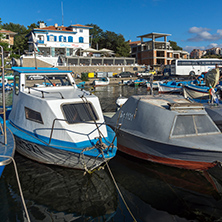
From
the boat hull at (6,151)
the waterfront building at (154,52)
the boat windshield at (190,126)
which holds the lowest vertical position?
the boat hull at (6,151)

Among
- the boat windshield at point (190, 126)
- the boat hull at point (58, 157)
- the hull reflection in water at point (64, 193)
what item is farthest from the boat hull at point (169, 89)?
the boat hull at point (58, 157)

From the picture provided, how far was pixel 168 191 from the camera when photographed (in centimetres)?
781

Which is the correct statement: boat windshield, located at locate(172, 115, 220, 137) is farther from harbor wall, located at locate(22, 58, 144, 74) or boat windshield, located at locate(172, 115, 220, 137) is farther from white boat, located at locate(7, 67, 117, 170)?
harbor wall, located at locate(22, 58, 144, 74)

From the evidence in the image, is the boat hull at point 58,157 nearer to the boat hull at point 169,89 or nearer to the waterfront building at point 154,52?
the boat hull at point 169,89

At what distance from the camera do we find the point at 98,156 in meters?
7.89

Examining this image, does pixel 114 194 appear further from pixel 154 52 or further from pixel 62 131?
pixel 154 52

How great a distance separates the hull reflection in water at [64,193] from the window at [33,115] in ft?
6.22

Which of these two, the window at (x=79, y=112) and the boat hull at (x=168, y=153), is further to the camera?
the window at (x=79, y=112)

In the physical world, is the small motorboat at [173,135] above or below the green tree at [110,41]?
below

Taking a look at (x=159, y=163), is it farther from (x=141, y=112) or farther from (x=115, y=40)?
(x=115, y=40)

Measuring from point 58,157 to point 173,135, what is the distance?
4316 mm

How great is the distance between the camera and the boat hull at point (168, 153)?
26.7 ft

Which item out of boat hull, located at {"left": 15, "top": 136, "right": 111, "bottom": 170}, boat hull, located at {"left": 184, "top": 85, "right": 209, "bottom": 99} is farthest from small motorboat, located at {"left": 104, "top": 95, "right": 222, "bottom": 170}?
boat hull, located at {"left": 184, "top": 85, "right": 209, "bottom": 99}

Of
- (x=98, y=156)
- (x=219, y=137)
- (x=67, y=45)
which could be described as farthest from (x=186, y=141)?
(x=67, y=45)
